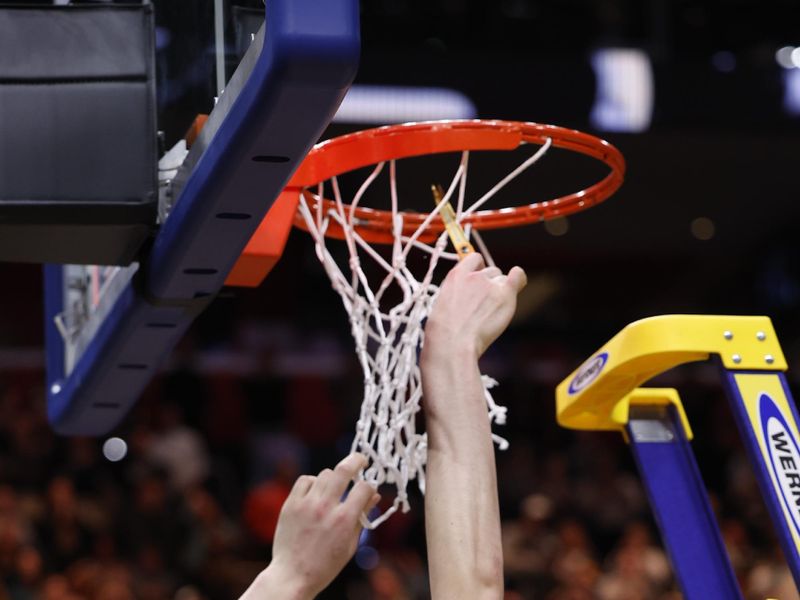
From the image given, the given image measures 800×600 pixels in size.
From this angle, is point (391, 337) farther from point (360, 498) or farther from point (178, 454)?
point (178, 454)

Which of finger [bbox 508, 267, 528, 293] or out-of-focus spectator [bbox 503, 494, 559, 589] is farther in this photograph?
out-of-focus spectator [bbox 503, 494, 559, 589]

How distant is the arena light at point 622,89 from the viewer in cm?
707

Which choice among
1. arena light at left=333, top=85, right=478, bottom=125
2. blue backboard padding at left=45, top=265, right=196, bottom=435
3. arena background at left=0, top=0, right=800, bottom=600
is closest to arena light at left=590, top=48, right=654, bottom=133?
arena background at left=0, top=0, right=800, bottom=600

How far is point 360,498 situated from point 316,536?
0.29 feet

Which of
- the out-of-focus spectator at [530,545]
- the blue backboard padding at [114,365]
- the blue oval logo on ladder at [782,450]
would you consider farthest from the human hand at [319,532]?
the out-of-focus spectator at [530,545]

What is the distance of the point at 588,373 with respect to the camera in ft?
7.84

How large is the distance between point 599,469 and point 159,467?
272 cm

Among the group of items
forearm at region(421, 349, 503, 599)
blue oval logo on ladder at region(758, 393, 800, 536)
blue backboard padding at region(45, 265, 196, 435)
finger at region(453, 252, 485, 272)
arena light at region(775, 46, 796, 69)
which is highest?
finger at region(453, 252, 485, 272)

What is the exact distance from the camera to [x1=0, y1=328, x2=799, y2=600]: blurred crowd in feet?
19.9

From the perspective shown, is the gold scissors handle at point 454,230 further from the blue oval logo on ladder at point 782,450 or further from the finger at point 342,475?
the blue oval logo on ladder at point 782,450

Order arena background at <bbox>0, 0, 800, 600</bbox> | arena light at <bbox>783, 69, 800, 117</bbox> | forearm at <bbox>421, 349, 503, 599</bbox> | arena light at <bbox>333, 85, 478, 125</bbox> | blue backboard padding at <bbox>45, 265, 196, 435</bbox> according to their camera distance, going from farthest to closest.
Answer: arena light at <bbox>783, 69, 800, 117</bbox>
arena light at <bbox>333, 85, 478, 125</bbox>
arena background at <bbox>0, 0, 800, 600</bbox>
blue backboard padding at <bbox>45, 265, 196, 435</bbox>
forearm at <bbox>421, 349, 503, 599</bbox>

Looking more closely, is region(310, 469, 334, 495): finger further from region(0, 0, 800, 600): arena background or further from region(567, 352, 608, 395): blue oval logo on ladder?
region(0, 0, 800, 600): arena background

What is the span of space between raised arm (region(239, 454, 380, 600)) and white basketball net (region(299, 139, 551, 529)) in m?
0.16

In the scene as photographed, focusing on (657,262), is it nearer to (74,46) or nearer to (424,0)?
(424,0)
